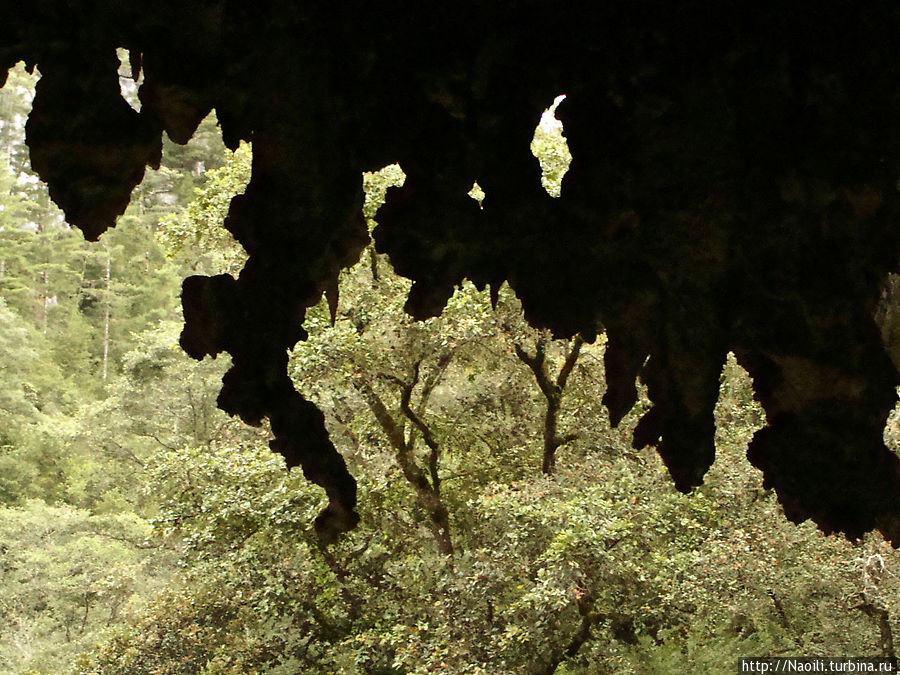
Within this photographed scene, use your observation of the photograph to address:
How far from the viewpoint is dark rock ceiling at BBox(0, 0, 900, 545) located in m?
1.59

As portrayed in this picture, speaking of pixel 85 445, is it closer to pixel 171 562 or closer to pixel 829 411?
pixel 171 562

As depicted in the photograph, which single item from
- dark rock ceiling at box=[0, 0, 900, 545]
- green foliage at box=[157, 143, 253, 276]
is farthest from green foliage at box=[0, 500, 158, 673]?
dark rock ceiling at box=[0, 0, 900, 545]

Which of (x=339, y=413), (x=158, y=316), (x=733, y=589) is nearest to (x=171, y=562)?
(x=339, y=413)

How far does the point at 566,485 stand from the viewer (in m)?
7.97

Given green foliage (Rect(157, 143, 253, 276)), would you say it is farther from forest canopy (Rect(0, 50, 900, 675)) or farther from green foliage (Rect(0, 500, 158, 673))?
green foliage (Rect(0, 500, 158, 673))

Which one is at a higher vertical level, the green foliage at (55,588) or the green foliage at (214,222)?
the green foliage at (214,222)

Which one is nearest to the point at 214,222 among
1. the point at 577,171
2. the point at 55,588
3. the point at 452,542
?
the point at 452,542

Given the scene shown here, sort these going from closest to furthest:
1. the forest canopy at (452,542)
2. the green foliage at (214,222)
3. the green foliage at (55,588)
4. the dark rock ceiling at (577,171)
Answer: the dark rock ceiling at (577,171), the forest canopy at (452,542), the green foliage at (214,222), the green foliage at (55,588)

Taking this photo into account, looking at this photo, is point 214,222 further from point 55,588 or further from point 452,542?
point 55,588

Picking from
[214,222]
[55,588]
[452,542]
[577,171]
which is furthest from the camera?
[55,588]

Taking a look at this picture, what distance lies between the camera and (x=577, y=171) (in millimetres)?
1731

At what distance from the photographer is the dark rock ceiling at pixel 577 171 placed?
159cm

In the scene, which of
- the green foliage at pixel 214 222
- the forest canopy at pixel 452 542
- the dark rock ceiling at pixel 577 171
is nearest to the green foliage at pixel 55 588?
the forest canopy at pixel 452 542

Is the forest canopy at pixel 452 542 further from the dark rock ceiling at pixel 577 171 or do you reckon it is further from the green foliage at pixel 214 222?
the dark rock ceiling at pixel 577 171
